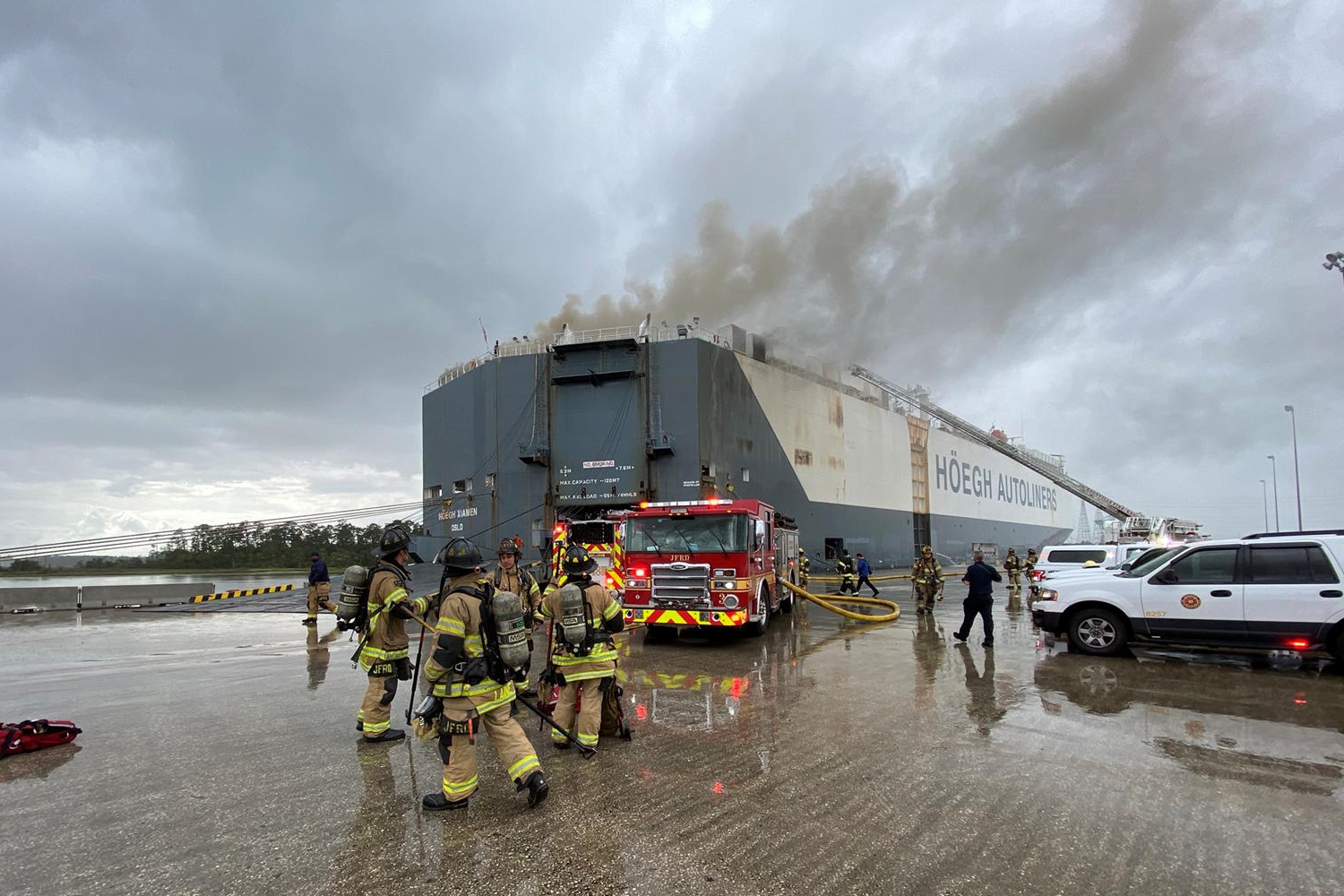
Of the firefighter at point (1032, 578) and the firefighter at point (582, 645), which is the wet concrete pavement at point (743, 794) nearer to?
the firefighter at point (582, 645)

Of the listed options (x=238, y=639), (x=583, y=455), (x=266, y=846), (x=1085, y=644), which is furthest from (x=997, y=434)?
(x=266, y=846)

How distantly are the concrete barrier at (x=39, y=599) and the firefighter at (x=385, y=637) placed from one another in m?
18.6

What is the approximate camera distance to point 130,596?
63.4 ft

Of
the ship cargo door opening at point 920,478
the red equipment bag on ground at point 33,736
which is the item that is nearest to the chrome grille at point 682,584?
the red equipment bag on ground at point 33,736

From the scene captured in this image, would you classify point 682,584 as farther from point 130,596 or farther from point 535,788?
point 130,596

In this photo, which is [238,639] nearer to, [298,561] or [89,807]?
[89,807]

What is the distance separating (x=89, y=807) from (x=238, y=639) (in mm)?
9063

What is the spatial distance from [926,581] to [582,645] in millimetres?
11152

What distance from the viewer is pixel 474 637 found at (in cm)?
405

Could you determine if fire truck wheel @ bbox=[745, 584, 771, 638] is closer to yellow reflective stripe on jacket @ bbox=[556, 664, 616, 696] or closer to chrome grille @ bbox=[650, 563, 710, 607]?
chrome grille @ bbox=[650, 563, 710, 607]

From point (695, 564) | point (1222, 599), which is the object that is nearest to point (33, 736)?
point (695, 564)

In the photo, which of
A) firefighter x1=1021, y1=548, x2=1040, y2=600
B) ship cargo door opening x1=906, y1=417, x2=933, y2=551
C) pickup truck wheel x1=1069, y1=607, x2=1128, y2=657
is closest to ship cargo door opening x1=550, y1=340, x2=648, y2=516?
firefighter x1=1021, y1=548, x2=1040, y2=600

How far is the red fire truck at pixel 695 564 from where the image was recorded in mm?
10383

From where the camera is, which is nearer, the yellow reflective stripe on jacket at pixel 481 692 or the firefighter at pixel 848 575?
the yellow reflective stripe on jacket at pixel 481 692
